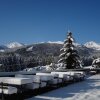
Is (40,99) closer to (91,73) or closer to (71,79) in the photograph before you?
(71,79)

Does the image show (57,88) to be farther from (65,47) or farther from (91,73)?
(65,47)

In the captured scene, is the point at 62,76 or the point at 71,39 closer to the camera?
the point at 62,76

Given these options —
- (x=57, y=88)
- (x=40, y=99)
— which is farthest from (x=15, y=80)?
(x=57, y=88)

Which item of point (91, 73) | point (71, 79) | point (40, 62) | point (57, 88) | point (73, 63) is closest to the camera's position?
point (57, 88)

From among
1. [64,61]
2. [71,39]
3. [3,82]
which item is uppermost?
[71,39]

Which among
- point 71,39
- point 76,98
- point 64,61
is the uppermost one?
point 71,39

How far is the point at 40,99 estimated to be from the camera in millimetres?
11984

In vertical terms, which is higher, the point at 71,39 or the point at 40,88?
the point at 71,39

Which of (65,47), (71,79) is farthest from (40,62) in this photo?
(71,79)

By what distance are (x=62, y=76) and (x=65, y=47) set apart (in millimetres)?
22498

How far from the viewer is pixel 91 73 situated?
2941 centimetres

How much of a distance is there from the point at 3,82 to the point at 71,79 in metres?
8.00

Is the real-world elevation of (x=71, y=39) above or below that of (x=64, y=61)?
above

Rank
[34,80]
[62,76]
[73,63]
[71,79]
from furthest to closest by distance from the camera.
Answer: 1. [73,63]
2. [71,79]
3. [62,76]
4. [34,80]
